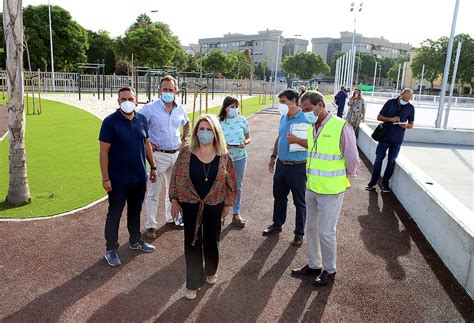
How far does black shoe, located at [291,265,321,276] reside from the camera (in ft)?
15.4

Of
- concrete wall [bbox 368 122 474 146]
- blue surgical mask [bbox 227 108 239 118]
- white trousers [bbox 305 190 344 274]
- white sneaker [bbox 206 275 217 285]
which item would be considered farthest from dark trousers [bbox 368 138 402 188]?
concrete wall [bbox 368 122 474 146]

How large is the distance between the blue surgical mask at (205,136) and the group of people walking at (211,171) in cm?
1

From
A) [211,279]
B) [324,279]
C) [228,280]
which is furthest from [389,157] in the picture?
[211,279]

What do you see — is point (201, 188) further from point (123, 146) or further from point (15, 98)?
point (15, 98)

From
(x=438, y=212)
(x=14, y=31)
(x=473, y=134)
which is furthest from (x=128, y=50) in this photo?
(x=438, y=212)

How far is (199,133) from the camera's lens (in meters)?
3.87

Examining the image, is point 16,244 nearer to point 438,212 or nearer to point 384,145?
point 438,212

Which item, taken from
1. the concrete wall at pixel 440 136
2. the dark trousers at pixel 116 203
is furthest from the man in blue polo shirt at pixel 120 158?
the concrete wall at pixel 440 136

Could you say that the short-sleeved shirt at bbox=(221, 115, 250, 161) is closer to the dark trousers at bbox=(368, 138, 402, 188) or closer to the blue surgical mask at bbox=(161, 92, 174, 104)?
the blue surgical mask at bbox=(161, 92, 174, 104)

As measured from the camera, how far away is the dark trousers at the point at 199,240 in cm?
402

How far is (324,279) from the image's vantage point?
446cm

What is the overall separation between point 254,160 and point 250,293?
7005mm

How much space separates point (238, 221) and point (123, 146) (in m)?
2.30

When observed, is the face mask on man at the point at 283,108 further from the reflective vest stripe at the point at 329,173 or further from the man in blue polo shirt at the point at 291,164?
the reflective vest stripe at the point at 329,173
